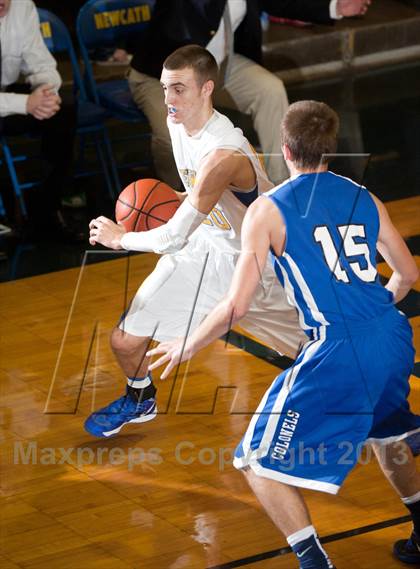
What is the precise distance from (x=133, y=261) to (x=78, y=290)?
61cm

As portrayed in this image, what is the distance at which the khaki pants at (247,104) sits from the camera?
805 cm

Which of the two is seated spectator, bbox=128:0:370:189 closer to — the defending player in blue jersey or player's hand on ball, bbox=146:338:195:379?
the defending player in blue jersey

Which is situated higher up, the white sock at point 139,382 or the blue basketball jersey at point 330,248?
the blue basketball jersey at point 330,248

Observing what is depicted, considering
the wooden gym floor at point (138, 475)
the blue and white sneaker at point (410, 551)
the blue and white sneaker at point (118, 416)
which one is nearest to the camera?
the blue and white sneaker at point (410, 551)

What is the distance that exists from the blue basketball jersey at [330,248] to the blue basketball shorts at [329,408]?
0.23ft

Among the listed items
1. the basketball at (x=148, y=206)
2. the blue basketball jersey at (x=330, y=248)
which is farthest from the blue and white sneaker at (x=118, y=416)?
the blue basketball jersey at (x=330, y=248)

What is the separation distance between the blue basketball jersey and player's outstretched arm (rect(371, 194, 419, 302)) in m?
0.05

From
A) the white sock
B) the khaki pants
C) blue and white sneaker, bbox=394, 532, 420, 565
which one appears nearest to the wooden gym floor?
blue and white sneaker, bbox=394, 532, 420, 565

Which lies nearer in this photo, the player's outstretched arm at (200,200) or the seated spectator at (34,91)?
the player's outstretched arm at (200,200)

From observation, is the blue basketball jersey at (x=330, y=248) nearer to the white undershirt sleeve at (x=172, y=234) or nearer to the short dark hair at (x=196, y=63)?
the white undershirt sleeve at (x=172, y=234)

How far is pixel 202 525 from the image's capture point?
4.34 metres

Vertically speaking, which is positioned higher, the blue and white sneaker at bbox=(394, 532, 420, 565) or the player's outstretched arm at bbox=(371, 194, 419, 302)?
the player's outstretched arm at bbox=(371, 194, 419, 302)

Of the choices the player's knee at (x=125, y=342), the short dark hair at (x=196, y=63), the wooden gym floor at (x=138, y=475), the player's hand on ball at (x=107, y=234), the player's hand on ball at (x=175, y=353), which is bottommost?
the wooden gym floor at (x=138, y=475)

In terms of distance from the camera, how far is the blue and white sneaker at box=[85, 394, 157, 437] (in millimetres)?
5051
